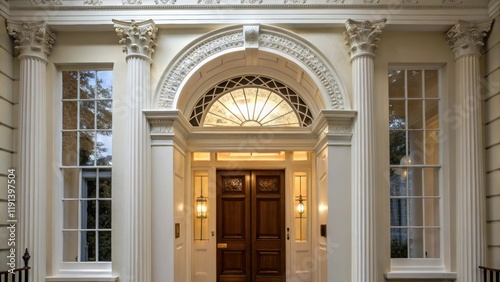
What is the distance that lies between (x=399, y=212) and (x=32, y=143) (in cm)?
465

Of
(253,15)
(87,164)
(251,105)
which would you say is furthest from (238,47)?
(87,164)

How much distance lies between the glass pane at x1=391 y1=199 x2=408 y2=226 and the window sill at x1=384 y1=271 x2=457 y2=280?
63cm

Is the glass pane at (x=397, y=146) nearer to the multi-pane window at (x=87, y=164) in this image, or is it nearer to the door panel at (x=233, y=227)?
the multi-pane window at (x=87, y=164)

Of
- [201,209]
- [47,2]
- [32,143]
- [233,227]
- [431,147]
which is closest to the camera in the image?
[32,143]

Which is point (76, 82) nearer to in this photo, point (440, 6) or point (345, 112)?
point (345, 112)

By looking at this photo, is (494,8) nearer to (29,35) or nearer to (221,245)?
(29,35)

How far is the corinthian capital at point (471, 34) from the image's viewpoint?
6.77 m

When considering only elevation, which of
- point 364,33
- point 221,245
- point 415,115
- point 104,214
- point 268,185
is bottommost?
point 221,245

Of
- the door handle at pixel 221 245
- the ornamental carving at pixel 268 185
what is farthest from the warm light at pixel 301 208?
the door handle at pixel 221 245

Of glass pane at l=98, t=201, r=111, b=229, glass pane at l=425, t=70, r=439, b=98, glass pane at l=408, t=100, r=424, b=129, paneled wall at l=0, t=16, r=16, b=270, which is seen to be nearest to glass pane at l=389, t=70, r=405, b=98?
glass pane at l=408, t=100, r=424, b=129

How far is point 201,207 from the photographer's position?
386 inches

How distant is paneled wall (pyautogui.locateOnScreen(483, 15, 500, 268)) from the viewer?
6539 millimetres

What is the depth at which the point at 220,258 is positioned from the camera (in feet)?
33.6

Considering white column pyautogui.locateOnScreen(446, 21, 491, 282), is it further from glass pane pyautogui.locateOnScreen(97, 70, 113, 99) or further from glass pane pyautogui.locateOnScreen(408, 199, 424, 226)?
glass pane pyautogui.locateOnScreen(97, 70, 113, 99)
